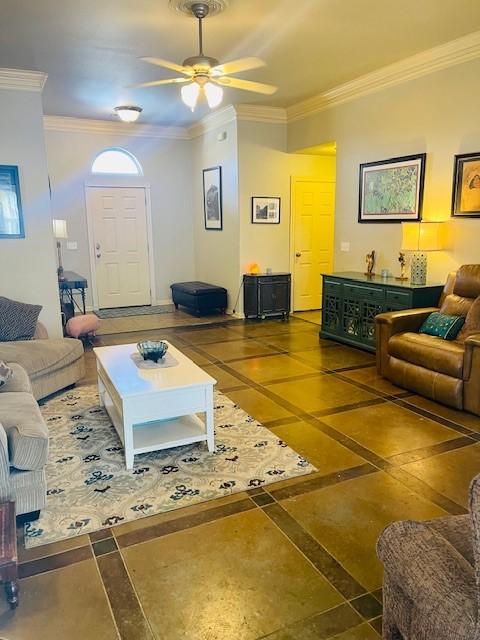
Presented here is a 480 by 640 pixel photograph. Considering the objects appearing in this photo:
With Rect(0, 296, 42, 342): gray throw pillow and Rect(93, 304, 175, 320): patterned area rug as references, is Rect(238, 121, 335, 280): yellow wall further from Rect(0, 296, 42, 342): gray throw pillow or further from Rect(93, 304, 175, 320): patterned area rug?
Rect(0, 296, 42, 342): gray throw pillow

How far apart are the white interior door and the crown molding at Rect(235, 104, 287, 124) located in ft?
2.97

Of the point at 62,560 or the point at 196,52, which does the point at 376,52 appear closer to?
the point at 196,52

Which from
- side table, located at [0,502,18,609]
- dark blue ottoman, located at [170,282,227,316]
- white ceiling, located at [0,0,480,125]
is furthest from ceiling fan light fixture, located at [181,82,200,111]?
dark blue ottoman, located at [170,282,227,316]

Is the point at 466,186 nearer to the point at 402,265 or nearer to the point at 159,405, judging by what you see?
the point at 402,265

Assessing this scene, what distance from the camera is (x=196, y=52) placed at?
14.9 ft

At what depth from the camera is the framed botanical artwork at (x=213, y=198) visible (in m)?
7.54

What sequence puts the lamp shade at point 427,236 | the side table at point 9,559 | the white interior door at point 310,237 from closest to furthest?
the side table at point 9,559
the lamp shade at point 427,236
the white interior door at point 310,237

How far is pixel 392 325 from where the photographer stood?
14.0 ft

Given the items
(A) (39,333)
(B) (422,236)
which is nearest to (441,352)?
(B) (422,236)

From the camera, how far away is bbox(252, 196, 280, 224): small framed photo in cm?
707

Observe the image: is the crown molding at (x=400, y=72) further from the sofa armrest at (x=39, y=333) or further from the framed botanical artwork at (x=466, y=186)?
the sofa armrest at (x=39, y=333)

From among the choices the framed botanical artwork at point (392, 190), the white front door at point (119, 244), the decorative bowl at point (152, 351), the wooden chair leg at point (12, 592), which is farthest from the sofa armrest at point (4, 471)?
the white front door at point (119, 244)

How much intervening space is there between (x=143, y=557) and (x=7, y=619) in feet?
1.82

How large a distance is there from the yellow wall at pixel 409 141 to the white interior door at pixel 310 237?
3.50 feet
